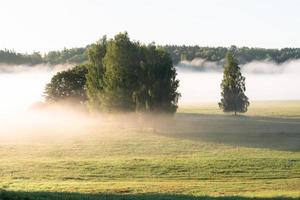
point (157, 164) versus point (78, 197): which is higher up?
point (78, 197)

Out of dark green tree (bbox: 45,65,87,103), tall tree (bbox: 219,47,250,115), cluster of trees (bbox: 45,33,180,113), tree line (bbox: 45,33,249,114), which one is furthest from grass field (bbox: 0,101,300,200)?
tall tree (bbox: 219,47,250,115)

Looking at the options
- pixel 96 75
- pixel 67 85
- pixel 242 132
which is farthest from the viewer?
pixel 67 85

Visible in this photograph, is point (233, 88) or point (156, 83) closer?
point (156, 83)

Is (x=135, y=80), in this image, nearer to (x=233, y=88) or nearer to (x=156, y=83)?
(x=156, y=83)

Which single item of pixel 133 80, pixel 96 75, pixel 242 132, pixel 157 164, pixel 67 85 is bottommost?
pixel 157 164

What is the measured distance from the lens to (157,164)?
47906 mm

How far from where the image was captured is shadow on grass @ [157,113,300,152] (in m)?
63.9

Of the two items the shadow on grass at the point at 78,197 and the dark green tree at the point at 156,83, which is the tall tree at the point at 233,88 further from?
the shadow on grass at the point at 78,197

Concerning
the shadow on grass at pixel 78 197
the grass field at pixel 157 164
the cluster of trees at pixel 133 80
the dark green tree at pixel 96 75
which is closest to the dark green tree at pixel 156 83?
the cluster of trees at pixel 133 80

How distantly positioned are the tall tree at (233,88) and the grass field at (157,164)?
97.8ft

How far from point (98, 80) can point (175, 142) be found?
90.5 feet

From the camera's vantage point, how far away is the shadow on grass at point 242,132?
63.9 metres

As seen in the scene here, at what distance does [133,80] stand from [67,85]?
2323 centimetres

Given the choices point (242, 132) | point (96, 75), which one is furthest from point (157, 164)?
point (96, 75)
